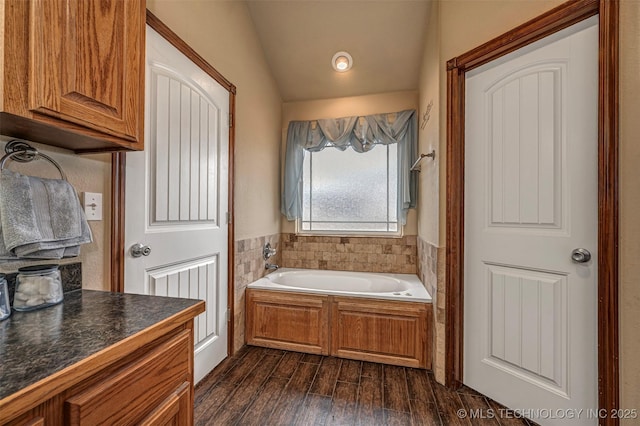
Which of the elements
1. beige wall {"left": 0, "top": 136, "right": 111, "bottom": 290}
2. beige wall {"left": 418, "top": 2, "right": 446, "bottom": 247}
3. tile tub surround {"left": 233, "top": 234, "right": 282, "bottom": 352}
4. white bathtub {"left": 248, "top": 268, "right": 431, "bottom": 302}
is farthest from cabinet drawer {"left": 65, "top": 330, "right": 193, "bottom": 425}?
beige wall {"left": 418, "top": 2, "right": 446, "bottom": 247}

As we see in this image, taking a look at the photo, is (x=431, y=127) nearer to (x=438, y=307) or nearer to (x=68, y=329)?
(x=438, y=307)

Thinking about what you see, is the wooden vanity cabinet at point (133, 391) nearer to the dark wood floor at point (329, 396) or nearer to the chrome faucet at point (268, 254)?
the dark wood floor at point (329, 396)

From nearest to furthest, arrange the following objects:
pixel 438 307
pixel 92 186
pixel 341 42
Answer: pixel 92 186 → pixel 438 307 → pixel 341 42

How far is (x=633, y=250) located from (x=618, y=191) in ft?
0.82

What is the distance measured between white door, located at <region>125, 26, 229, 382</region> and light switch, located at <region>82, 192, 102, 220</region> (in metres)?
0.14

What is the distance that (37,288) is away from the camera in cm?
88

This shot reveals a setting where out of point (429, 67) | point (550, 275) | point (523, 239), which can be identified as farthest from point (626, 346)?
point (429, 67)

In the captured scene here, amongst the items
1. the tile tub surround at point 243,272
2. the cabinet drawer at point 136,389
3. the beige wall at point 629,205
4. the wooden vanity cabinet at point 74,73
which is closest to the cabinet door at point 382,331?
the tile tub surround at point 243,272

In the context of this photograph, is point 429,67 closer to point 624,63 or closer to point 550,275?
point 624,63

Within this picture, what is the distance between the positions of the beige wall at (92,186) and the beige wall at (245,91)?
0.86 meters

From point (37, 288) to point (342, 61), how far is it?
270 cm

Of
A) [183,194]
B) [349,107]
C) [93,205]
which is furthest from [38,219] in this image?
[349,107]

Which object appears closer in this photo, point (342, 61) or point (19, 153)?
point (19, 153)

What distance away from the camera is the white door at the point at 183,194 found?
143cm
